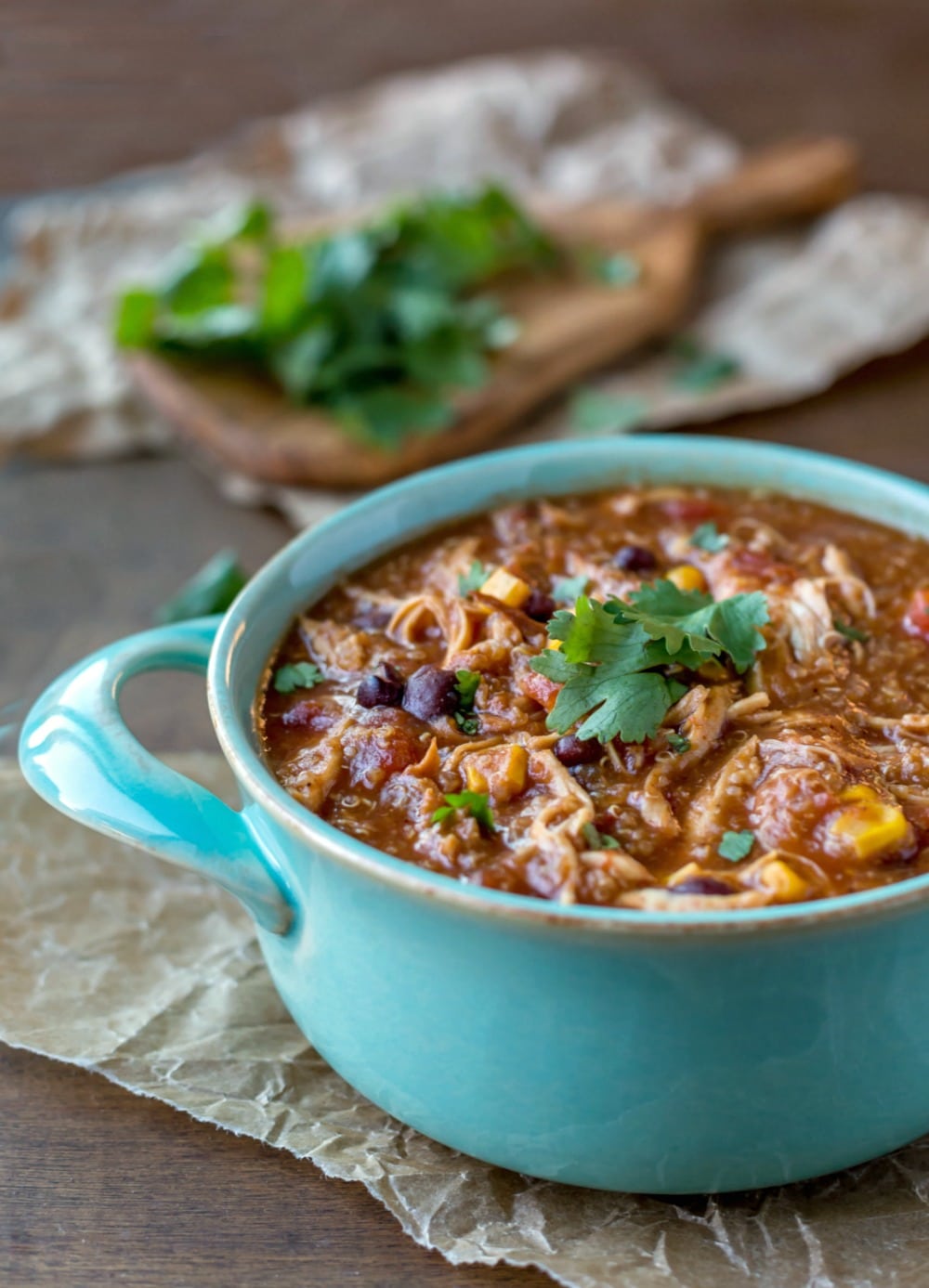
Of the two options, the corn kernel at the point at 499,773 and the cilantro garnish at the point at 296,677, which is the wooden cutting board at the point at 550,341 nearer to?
the cilantro garnish at the point at 296,677

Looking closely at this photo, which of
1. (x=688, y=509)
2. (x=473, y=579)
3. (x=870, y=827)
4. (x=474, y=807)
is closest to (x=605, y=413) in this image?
(x=688, y=509)

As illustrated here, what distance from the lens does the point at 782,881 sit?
121 inches

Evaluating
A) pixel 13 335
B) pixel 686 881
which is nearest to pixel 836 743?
pixel 686 881

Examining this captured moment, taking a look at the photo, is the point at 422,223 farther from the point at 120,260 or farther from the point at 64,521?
the point at 64,521

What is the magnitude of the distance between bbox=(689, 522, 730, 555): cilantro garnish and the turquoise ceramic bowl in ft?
4.45

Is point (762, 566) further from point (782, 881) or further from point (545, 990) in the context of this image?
point (545, 990)

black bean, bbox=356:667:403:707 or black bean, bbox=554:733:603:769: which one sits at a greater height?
black bean, bbox=356:667:403:707

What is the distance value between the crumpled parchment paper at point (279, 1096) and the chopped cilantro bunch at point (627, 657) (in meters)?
0.92

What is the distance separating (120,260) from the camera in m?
7.82

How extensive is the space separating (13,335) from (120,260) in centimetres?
84

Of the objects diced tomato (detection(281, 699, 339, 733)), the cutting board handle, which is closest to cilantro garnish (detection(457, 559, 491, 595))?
diced tomato (detection(281, 699, 339, 733))

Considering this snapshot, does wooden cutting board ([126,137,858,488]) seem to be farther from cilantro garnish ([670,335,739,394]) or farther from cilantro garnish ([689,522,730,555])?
cilantro garnish ([689,522,730,555])

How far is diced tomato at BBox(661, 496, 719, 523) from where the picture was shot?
447 centimetres

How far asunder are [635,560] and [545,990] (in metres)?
1.57
